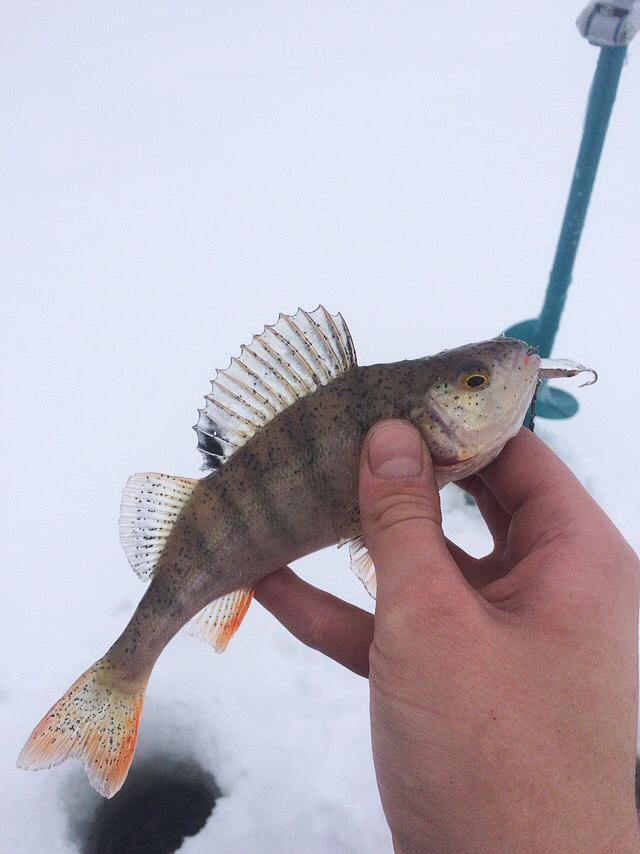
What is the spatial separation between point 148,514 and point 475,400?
32.5 inches

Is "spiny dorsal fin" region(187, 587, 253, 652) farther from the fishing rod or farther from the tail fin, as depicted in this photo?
the fishing rod

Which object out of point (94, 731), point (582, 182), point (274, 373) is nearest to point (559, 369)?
point (274, 373)

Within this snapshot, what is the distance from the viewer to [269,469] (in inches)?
60.1

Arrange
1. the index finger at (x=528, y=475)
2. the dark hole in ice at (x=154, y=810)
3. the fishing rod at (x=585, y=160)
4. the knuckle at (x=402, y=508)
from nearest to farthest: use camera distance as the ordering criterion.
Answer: the knuckle at (x=402, y=508), the index finger at (x=528, y=475), the dark hole in ice at (x=154, y=810), the fishing rod at (x=585, y=160)

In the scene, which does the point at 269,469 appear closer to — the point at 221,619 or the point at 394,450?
the point at 394,450

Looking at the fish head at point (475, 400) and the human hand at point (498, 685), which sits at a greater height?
the fish head at point (475, 400)

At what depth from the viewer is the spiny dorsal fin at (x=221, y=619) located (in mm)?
1735

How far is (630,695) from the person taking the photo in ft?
4.10

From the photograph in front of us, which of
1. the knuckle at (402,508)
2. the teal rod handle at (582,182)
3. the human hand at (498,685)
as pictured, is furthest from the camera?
the teal rod handle at (582,182)

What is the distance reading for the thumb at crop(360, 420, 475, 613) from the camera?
1.22 metres

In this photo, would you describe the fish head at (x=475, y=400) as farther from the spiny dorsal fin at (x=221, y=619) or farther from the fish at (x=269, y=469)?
the spiny dorsal fin at (x=221, y=619)

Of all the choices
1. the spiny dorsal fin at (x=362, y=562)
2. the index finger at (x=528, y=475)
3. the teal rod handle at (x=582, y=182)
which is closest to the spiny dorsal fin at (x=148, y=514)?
the spiny dorsal fin at (x=362, y=562)

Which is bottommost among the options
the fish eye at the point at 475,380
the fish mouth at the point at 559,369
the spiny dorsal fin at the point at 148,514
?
the spiny dorsal fin at the point at 148,514

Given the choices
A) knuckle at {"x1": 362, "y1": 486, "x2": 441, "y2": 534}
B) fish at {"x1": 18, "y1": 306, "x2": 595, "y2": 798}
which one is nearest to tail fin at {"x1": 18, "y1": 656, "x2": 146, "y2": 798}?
fish at {"x1": 18, "y1": 306, "x2": 595, "y2": 798}
